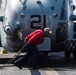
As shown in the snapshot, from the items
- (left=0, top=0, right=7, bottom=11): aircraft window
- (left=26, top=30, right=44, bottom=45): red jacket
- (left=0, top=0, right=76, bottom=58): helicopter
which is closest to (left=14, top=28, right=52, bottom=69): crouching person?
(left=26, top=30, right=44, bottom=45): red jacket

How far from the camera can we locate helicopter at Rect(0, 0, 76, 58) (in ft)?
45.9

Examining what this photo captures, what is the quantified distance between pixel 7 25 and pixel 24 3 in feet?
3.18

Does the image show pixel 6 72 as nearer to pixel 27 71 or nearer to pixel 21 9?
pixel 27 71

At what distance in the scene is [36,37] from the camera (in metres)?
13.6

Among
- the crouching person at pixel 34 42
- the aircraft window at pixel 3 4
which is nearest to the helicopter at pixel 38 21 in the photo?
the aircraft window at pixel 3 4

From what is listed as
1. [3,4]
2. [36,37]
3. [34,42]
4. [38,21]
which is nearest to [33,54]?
[34,42]

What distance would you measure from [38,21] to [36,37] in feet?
2.06

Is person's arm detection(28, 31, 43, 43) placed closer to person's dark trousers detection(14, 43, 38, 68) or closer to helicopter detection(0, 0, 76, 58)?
person's dark trousers detection(14, 43, 38, 68)

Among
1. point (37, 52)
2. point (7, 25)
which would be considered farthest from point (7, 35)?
point (37, 52)

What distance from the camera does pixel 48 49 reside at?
14.3 m

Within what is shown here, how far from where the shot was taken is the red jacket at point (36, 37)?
44.4ft

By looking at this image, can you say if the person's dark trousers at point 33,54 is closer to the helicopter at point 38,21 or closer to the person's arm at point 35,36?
the person's arm at point 35,36

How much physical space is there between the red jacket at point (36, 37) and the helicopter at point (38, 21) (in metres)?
0.41

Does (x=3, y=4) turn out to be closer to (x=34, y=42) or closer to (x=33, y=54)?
(x=34, y=42)
